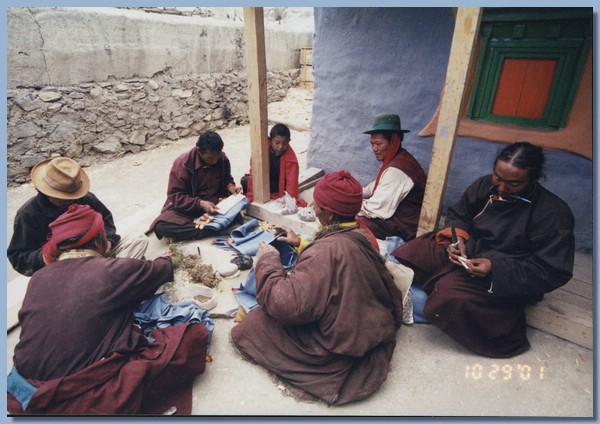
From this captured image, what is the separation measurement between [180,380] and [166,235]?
205 centimetres

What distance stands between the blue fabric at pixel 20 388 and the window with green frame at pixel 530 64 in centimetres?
443

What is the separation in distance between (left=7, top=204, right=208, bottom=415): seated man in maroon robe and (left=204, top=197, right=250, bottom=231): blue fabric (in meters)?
1.72

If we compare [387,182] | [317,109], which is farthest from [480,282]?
[317,109]

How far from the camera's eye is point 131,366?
2059mm

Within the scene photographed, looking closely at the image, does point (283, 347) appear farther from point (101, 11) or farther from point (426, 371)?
point (101, 11)

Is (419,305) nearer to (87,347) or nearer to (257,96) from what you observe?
(87,347)

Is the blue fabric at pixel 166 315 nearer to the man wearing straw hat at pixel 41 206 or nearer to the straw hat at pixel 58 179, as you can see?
the man wearing straw hat at pixel 41 206

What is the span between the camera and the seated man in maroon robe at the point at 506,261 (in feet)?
7.83

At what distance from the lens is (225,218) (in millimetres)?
4047

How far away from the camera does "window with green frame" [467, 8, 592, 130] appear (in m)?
3.32

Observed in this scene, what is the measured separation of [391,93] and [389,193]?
1.64 meters

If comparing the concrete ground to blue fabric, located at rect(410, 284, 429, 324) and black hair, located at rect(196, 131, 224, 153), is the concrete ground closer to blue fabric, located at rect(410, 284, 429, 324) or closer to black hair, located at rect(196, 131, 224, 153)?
blue fabric, located at rect(410, 284, 429, 324)

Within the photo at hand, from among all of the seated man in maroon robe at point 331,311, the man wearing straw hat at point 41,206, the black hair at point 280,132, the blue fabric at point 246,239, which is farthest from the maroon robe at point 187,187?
the seated man in maroon robe at point 331,311

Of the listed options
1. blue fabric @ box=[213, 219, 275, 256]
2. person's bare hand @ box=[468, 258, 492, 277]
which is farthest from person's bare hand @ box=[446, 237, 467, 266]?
blue fabric @ box=[213, 219, 275, 256]
